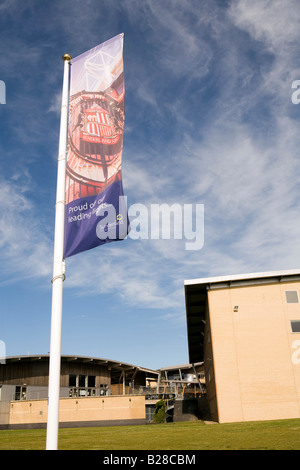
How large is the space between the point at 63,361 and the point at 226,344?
27.3 meters

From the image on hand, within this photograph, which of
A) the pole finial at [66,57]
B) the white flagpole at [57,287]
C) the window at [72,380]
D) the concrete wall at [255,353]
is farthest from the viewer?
the window at [72,380]

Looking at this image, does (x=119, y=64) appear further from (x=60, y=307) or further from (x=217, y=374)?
(x=217, y=374)

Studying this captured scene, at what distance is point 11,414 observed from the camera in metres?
41.5

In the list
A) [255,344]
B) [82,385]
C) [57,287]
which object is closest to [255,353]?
[255,344]

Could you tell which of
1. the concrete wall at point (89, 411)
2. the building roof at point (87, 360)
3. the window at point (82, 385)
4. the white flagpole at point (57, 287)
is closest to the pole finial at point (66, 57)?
the white flagpole at point (57, 287)

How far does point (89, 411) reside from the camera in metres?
39.9

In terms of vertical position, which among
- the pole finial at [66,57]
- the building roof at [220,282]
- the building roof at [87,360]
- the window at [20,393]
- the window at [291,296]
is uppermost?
the pole finial at [66,57]

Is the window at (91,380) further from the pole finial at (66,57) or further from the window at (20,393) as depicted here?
the pole finial at (66,57)

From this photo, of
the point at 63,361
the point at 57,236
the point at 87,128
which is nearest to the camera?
the point at 57,236

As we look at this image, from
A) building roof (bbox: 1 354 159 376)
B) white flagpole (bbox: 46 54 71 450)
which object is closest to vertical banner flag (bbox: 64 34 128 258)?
white flagpole (bbox: 46 54 71 450)

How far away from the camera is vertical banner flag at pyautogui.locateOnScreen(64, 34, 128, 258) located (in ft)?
31.3

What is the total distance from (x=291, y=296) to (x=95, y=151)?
881 inches

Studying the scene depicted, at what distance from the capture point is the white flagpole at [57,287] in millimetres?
8062
